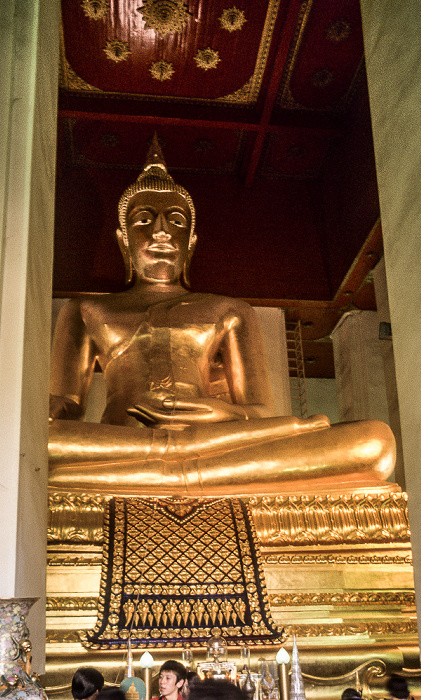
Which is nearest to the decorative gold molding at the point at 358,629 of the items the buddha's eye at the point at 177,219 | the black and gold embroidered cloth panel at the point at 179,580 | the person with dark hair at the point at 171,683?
the black and gold embroidered cloth panel at the point at 179,580

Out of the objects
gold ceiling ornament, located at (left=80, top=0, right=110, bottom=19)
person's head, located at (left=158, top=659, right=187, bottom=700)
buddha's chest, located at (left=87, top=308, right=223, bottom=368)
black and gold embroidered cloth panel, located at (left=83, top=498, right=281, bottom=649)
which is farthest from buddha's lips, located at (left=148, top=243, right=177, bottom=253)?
person's head, located at (left=158, top=659, right=187, bottom=700)

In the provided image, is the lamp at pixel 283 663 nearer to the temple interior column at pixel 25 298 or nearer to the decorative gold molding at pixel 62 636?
the temple interior column at pixel 25 298

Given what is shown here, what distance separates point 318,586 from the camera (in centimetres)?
271

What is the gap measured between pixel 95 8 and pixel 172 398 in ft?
7.01

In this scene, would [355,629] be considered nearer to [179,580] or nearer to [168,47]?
[179,580]

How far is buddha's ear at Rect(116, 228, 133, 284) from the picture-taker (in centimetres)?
467

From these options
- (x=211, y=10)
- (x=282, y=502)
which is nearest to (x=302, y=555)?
(x=282, y=502)

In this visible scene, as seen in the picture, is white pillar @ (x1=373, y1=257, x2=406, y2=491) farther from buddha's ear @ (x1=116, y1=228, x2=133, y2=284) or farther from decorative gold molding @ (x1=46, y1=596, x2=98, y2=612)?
decorative gold molding @ (x1=46, y1=596, x2=98, y2=612)

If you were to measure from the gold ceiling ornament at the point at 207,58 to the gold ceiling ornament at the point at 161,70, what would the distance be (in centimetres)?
17

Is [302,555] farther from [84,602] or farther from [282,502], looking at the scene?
[84,602]

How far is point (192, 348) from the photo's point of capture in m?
4.19

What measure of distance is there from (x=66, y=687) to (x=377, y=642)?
98 centimetres

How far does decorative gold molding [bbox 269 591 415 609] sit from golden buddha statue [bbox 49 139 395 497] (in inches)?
22.5

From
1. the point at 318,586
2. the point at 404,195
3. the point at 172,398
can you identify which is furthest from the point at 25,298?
the point at 172,398
